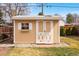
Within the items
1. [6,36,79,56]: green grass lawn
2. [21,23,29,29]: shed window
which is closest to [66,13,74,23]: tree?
[6,36,79,56]: green grass lawn

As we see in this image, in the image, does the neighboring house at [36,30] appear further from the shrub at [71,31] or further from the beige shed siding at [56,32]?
the shrub at [71,31]

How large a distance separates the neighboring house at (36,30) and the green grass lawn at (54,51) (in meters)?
0.12

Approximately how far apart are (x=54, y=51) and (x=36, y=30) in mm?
494

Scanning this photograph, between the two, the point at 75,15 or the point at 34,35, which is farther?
the point at 34,35

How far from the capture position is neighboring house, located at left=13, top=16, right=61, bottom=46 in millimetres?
4652

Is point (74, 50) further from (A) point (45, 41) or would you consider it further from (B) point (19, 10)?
(B) point (19, 10)

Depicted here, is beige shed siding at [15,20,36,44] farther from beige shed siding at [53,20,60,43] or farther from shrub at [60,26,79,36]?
shrub at [60,26,79,36]

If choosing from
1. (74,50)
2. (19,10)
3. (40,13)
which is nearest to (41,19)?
(40,13)

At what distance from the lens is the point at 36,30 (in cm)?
475

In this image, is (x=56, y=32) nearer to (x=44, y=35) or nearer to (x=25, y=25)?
(x=44, y=35)

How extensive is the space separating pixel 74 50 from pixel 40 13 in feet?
2.77

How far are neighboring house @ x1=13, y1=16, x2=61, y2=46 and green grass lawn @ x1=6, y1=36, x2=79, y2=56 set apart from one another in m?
0.12

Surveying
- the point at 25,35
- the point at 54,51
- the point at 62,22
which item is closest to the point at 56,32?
the point at 62,22

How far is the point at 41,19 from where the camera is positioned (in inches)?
183
